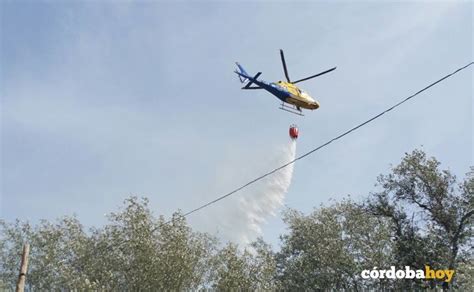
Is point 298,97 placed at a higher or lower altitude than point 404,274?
higher

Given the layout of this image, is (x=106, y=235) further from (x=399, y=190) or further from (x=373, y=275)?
(x=399, y=190)

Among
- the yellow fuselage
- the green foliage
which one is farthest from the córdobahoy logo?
the yellow fuselage

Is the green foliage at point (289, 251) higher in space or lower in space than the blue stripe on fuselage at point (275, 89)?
lower

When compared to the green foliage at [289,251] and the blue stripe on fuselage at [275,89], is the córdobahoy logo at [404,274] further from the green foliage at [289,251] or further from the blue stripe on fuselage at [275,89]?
the blue stripe on fuselage at [275,89]

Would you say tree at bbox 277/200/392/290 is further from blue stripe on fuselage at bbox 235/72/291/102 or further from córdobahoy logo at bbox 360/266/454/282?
blue stripe on fuselage at bbox 235/72/291/102

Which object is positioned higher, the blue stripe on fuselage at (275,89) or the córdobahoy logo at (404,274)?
the blue stripe on fuselage at (275,89)

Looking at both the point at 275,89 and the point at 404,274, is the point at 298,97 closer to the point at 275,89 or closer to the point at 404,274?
the point at 275,89

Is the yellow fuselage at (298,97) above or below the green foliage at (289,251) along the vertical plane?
above

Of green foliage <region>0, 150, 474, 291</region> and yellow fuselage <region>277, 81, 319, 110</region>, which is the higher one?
yellow fuselage <region>277, 81, 319, 110</region>

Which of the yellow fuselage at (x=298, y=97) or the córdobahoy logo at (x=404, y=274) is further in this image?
the yellow fuselage at (x=298, y=97)

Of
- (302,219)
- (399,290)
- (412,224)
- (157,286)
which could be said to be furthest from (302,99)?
(157,286)

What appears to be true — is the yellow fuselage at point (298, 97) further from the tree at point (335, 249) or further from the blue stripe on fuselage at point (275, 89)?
the tree at point (335, 249)

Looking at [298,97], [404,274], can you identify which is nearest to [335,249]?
[404,274]

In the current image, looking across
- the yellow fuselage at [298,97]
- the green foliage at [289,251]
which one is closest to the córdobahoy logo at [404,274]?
the green foliage at [289,251]
